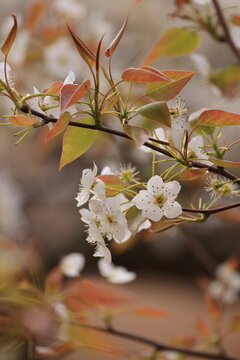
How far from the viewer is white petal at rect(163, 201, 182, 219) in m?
0.40

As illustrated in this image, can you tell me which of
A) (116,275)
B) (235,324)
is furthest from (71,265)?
(235,324)

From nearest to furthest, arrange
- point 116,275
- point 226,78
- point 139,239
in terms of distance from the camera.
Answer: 1. point 226,78
2. point 116,275
3. point 139,239

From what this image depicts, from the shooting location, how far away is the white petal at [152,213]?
15.6 inches

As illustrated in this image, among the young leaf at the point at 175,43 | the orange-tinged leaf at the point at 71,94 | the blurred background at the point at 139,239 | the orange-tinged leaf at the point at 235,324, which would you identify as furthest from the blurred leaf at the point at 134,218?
the blurred background at the point at 139,239

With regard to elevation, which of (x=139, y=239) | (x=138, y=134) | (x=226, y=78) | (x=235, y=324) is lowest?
(x=235, y=324)

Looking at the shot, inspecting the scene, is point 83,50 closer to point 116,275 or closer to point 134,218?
point 134,218

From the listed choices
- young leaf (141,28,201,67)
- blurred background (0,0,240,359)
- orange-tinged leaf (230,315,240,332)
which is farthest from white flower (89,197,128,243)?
blurred background (0,0,240,359)

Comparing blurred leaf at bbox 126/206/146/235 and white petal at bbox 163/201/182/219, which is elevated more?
white petal at bbox 163/201/182/219

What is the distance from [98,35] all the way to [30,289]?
0.75m

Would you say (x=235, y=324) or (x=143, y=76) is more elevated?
(x=143, y=76)

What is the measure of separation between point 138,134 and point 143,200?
63 millimetres

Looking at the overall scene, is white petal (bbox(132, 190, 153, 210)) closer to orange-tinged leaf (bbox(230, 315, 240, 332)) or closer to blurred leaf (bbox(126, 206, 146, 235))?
blurred leaf (bbox(126, 206, 146, 235))

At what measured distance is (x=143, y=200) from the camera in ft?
1.31

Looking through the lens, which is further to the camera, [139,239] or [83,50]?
[139,239]
